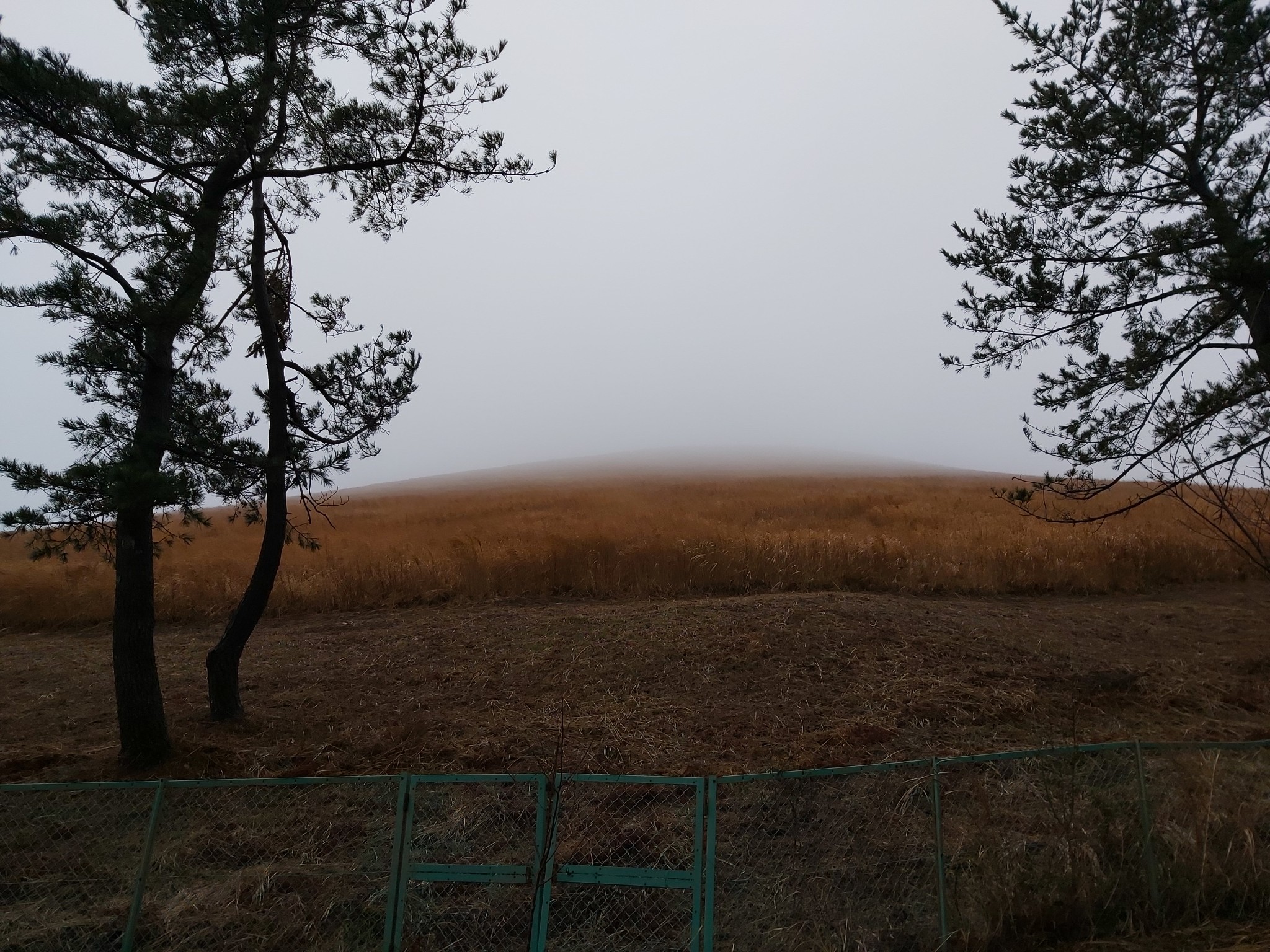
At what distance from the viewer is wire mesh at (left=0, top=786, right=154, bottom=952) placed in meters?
3.95

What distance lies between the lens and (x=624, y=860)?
177 inches

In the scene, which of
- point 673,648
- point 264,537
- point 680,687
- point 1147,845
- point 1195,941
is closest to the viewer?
point 1195,941

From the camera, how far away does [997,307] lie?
23.1ft

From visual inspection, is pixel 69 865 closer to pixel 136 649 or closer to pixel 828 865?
pixel 136 649

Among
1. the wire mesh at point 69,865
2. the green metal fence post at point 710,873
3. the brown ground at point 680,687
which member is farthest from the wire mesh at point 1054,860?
the wire mesh at point 69,865

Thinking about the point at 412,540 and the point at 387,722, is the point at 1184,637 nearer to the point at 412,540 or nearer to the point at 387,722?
the point at 387,722

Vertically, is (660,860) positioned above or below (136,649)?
below

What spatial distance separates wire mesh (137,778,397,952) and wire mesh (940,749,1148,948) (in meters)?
3.35

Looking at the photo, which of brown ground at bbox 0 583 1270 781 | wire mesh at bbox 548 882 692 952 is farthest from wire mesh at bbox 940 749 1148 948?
wire mesh at bbox 548 882 692 952

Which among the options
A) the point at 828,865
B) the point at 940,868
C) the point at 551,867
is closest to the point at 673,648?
the point at 828,865

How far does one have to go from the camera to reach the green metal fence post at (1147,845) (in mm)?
3875

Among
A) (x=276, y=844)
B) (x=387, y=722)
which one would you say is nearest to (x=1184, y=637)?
(x=387, y=722)

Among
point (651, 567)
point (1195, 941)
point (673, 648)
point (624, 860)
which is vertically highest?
point (651, 567)

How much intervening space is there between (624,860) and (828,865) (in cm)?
127
